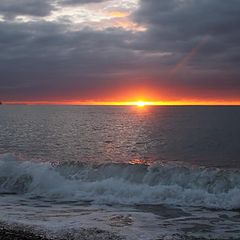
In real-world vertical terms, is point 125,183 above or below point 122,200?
above

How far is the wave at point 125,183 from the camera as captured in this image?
2295 centimetres

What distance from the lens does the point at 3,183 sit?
92.5 ft

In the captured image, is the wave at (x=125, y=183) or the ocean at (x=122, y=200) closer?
the ocean at (x=122, y=200)

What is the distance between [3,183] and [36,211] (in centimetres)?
954

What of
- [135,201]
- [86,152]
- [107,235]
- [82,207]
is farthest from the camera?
[86,152]

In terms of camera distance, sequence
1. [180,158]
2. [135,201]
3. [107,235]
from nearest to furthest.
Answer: [107,235] → [135,201] → [180,158]

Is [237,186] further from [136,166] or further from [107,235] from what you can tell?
[107,235]

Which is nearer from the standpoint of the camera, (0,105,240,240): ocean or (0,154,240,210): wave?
(0,105,240,240): ocean

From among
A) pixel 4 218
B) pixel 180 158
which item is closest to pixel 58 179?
pixel 4 218

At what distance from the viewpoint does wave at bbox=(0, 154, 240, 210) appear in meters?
23.0

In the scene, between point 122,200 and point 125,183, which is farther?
point 125,183

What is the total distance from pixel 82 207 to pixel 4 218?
15.3ft

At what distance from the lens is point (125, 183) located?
2586cm

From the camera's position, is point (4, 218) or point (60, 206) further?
point (60, 206)
